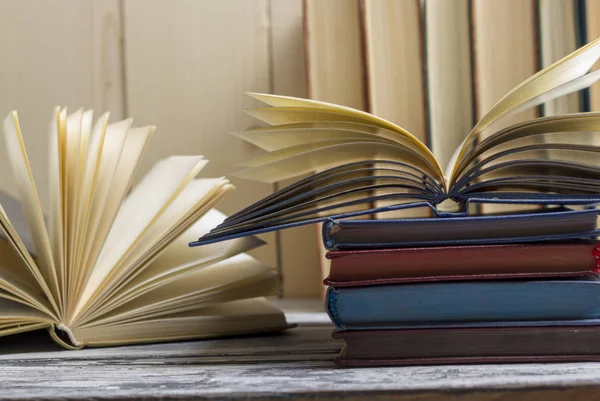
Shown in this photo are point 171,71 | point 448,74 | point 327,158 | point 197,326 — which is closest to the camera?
point 327,158

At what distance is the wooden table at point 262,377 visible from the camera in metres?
0.41

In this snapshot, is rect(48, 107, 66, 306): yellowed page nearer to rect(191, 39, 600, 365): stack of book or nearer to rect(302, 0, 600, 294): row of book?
rect(191, 39, 600, 365): stack of book

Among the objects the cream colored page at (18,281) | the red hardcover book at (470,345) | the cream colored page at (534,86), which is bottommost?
the red hardcover book at (470,345)

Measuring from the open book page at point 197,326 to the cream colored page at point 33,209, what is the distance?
59 mm

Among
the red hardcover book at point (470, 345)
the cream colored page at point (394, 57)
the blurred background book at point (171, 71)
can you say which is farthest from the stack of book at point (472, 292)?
the blurred background book at point (171, 71)

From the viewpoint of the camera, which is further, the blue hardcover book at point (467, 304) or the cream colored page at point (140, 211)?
the cream colored page at point (140, 211)

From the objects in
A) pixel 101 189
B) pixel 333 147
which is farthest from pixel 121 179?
pixel 333 147

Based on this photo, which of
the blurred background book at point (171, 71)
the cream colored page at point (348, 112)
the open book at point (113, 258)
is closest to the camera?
the cream colored page at point (348, 112)

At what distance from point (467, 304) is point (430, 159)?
0.11 metres

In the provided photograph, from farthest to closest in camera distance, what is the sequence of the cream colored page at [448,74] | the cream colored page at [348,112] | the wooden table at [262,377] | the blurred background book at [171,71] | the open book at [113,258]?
the blurred background book at [171,71] → the cream colored page at [448,74] → the open book at [113,258] → the cream colored page at [348,112] → the wooden table at [262,377]

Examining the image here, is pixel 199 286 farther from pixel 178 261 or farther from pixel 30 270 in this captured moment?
pixel 30 270

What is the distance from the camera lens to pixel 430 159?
20.3 inches

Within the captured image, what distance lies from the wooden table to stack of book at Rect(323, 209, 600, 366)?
20 millimetres

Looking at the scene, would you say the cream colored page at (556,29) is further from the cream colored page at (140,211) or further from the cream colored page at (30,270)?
the cream colored page at (30,270)
